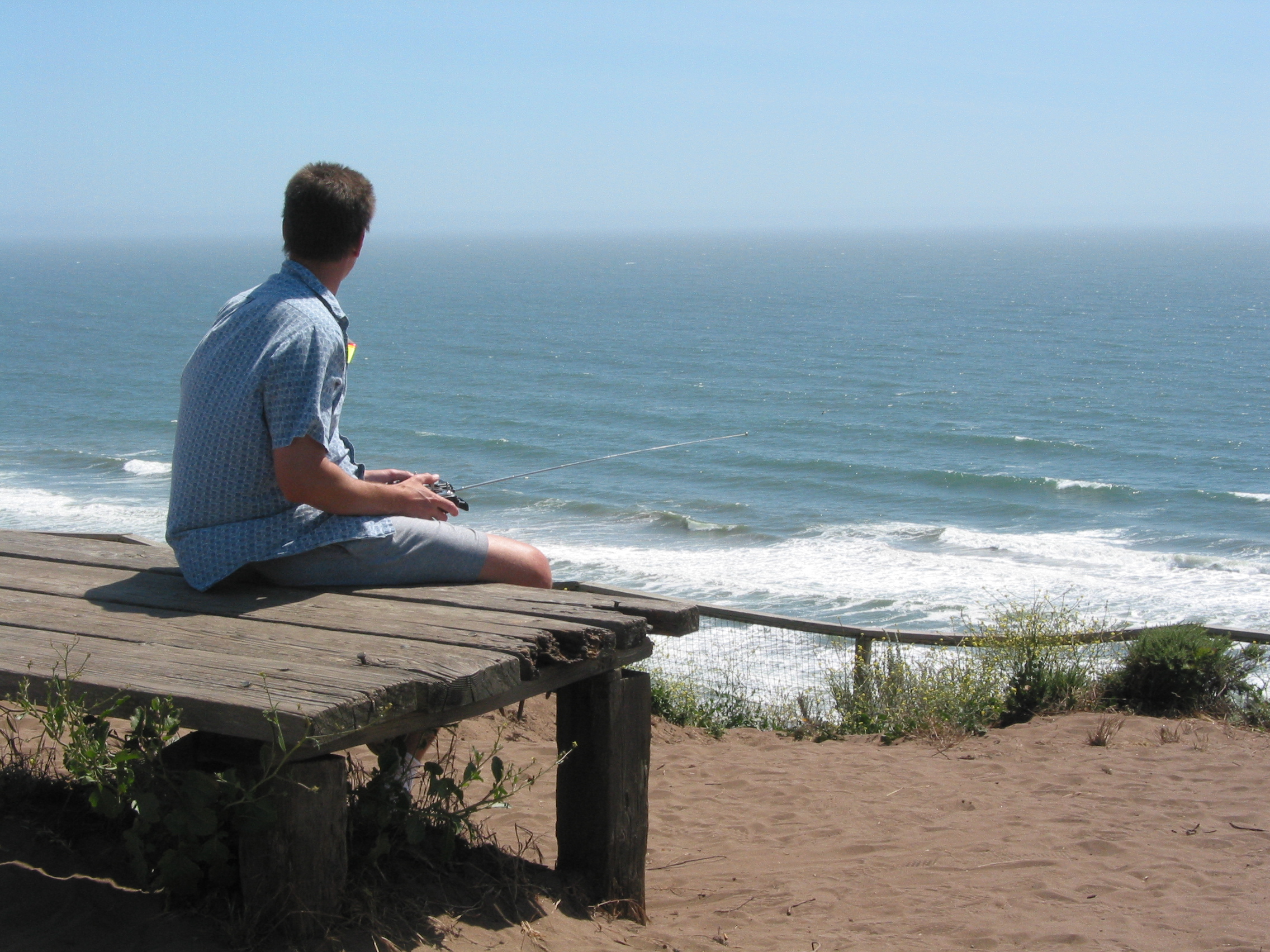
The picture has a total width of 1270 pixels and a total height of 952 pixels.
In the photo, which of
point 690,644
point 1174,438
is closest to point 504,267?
point 1174,438

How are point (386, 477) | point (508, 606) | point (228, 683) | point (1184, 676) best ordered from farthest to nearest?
point (1184, 676) → point (386, 477) → point (508, 606) → point (228, 683)

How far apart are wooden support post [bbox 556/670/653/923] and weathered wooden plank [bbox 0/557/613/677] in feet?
1.31

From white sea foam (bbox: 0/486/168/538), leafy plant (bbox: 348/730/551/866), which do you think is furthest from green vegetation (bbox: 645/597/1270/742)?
white sea foam (bbox: 0/486/168/538)

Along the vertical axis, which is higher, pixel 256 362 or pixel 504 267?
pixel 504 267

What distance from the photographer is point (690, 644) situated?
516 inches

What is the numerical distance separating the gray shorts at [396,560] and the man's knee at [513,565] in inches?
0.9

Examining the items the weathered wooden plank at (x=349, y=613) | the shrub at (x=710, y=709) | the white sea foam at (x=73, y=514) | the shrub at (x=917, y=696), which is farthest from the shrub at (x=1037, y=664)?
the white sea foam at (x=73, y=514)

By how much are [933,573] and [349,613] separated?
18.2 metres

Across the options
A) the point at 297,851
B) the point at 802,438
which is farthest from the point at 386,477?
the point at 802,438

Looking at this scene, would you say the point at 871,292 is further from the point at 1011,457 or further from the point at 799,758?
the point at 799,758

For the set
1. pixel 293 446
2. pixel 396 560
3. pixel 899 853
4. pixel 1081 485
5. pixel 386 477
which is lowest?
pixel 1081 485

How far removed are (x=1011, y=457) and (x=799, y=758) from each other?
86.8 ft

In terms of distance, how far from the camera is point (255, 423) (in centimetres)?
294

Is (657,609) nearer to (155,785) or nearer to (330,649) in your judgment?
(330,649)
